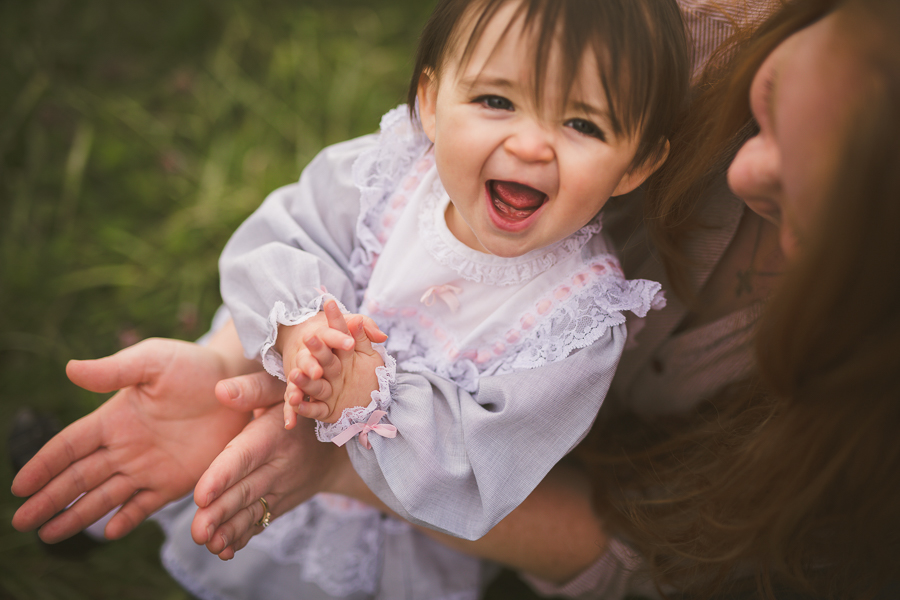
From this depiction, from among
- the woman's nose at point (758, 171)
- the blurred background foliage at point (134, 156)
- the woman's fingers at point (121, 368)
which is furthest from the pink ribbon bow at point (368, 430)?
the blurred background foliage at point (134, 156)

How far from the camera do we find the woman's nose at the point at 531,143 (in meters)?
0.81

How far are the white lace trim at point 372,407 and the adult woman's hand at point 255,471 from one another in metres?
0.14

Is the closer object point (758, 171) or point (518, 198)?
point (758, 171)

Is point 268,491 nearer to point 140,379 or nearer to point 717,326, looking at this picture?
point 140,379

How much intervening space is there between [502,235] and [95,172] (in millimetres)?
1592

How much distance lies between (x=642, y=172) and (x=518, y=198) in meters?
0.21

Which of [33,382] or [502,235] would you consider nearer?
[502,235]

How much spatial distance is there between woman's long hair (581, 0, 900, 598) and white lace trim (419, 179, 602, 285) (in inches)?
5.8

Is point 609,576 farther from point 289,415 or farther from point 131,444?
point 131,444

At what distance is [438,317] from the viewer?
111cm

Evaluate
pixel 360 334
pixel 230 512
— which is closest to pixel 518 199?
pixel 360 334

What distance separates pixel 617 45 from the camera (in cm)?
78

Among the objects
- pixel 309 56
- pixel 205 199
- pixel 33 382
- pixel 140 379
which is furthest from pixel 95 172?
pixel 140 379

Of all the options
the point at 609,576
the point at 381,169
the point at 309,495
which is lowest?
the point at 609,576
